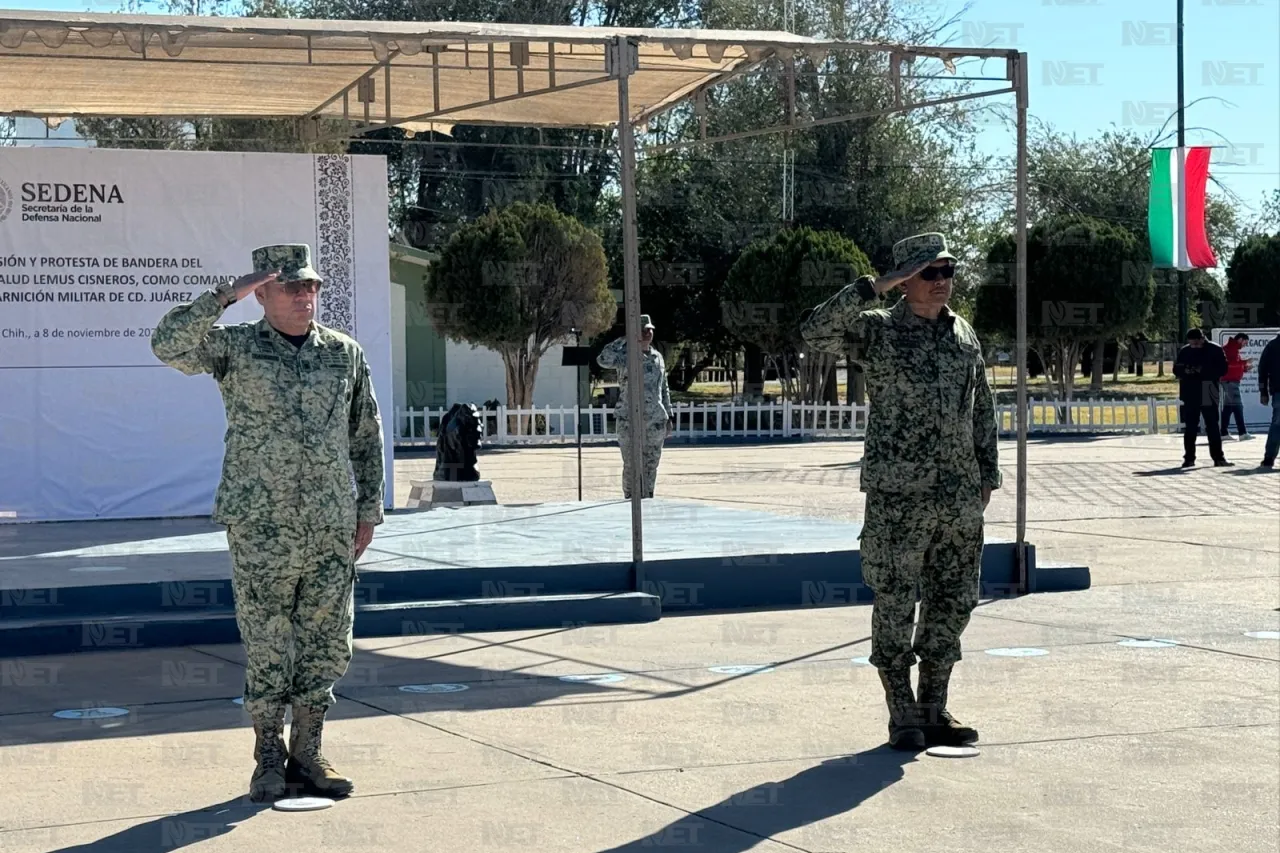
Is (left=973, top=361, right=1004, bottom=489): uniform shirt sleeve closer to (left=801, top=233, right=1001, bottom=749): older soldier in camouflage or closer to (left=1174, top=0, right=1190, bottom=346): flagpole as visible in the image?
(left=801, top=233, right=1001, bottom=749): older soldier in camouflage

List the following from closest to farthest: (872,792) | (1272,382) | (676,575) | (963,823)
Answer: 1. (963,823)
2. (872,792)
3. (676,575)
4. (1272,382)

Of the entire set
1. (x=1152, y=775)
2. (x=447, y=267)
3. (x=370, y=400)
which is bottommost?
(x=1152, y=775)

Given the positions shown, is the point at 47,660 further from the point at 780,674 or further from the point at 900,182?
the point at 900,182

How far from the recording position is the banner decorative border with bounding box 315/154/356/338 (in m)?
13.7

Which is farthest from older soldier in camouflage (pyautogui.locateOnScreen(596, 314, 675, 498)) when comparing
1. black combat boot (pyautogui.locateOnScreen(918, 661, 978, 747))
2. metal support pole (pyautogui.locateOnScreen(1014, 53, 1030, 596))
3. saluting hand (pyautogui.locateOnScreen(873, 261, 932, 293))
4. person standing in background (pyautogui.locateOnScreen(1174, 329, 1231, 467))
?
person standing in background (pyautogui.locateOnScreen(1174, 329, 1231, 467))

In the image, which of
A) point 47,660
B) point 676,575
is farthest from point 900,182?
A: point 47,660

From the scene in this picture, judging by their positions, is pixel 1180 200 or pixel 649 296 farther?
pixel 649 296

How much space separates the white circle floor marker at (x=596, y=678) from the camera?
826cm

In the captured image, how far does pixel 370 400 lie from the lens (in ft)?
20.4

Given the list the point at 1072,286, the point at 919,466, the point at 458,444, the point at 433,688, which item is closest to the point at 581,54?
the point at 458,444

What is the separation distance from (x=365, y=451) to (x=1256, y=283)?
42.9 metres

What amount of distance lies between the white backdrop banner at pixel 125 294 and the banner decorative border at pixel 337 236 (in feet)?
0.04

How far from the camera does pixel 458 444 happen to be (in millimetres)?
15484

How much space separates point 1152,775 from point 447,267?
26015 mm
